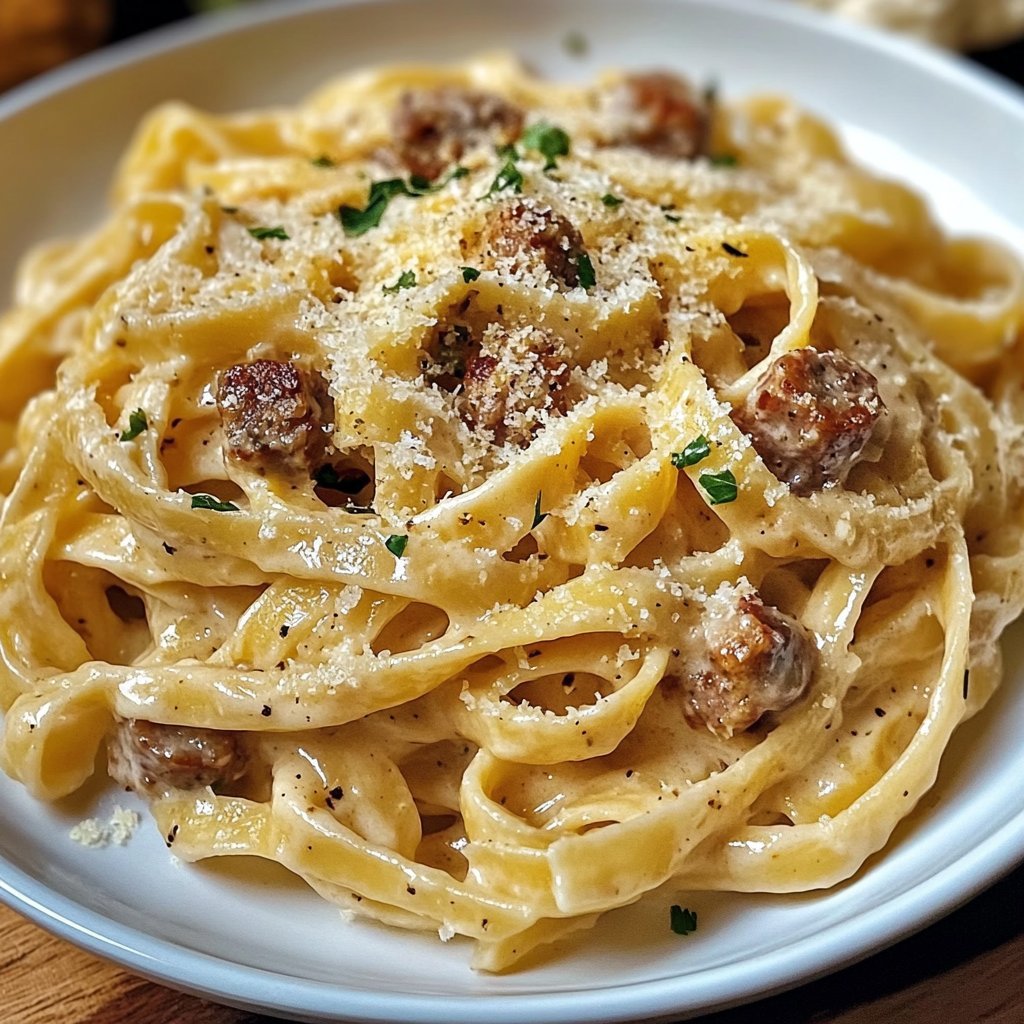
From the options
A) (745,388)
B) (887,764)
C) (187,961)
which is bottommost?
(887,764)

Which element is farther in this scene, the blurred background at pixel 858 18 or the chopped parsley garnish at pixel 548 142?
the blurred background at pixel 858 18

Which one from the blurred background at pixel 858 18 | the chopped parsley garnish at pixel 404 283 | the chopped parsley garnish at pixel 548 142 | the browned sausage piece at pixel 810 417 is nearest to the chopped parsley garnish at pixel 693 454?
the browned sausage piece at pixel 810 417

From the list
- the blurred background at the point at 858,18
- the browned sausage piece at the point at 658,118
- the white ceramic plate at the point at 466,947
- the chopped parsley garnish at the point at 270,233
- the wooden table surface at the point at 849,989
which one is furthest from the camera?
the blurred background at the point at 858,18

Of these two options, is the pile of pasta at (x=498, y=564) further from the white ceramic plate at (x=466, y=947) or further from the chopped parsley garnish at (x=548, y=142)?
the chopped parsley garnish at (x=548, y=142)

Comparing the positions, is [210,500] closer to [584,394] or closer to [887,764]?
[584,394]

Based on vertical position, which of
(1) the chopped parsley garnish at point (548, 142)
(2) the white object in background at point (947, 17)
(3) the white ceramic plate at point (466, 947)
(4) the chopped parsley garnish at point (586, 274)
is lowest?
(3) the white ceramic plate at point (466, 947)

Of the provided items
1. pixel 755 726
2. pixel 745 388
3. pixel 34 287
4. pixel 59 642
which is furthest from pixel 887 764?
pixel 34 287

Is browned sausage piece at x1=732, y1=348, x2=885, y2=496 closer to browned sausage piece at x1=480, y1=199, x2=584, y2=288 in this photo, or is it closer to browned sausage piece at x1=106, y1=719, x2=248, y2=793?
browned sausage piece at x1=480, y1=199, x2=584, y2=288
